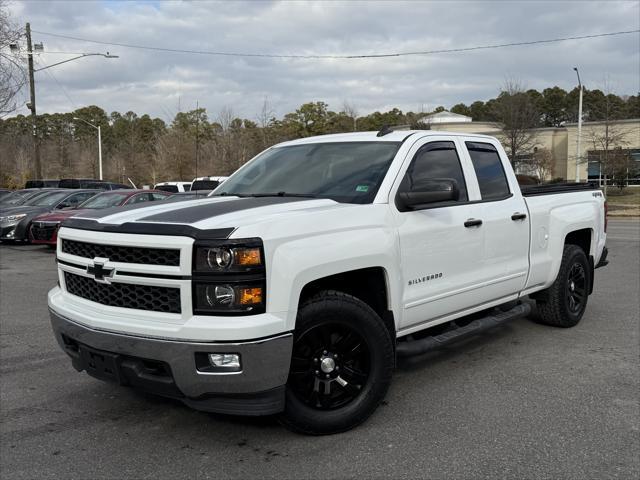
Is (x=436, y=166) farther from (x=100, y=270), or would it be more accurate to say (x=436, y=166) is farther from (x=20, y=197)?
(x=20, y=197)

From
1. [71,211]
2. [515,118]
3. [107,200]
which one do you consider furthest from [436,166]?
[515,118]

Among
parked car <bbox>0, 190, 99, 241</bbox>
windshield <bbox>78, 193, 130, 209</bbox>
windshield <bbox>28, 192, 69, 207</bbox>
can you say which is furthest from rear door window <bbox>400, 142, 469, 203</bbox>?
windshield <bbox>28, 192, 69, 207</bbox>

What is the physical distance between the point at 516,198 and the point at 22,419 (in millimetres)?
4333

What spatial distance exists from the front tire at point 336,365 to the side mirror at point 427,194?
0.79 m

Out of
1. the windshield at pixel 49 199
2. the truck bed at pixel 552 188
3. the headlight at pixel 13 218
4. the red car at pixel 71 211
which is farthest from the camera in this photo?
the windshield at pixel 49 199

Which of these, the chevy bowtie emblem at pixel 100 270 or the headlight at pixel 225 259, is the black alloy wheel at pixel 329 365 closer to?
the headlight at pixel 225 259

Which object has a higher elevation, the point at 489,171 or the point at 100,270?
the point at 489,171

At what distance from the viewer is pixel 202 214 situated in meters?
3.54

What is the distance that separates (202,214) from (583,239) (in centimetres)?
486

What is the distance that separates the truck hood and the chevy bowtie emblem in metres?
0.19

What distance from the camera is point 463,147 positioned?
16.5 feet

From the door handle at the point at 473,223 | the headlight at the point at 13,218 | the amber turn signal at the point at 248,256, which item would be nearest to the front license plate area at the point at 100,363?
the amber turn signal at the point at 248,256

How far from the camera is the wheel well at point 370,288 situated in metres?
3.92

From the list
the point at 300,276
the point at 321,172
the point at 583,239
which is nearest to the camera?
the point at 300,276
